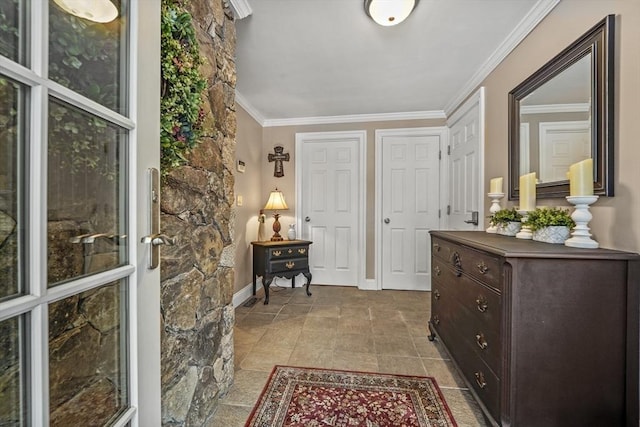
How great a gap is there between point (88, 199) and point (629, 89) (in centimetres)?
196

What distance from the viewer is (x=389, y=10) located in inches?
62.9

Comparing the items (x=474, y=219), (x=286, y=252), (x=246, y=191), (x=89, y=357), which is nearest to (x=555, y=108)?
(x=474, y=219)

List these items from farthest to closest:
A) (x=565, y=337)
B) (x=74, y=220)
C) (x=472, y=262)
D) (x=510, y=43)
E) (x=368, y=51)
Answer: (x=368, y=51) < (x=510, y=43) < (x=472, y=262) < (x=565, y=337) < (x=74, y=220)

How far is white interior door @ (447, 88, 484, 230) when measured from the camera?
2.46 metres

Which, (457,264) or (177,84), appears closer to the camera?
(177,84)

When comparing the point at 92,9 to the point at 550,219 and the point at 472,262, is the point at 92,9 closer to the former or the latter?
the point at 472,262

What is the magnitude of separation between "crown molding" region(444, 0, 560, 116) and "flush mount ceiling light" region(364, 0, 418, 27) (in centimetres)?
75

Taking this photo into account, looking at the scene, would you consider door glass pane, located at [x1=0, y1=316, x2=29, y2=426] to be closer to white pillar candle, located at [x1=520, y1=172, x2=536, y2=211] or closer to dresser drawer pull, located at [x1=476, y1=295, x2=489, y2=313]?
dresser drawer pull, located at [x1=476, y1=295, x2=489, y2=313]

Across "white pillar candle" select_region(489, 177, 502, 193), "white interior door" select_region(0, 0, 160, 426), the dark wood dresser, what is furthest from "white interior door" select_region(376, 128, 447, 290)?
"white interior door" select_region(0, 0, 160, 426)

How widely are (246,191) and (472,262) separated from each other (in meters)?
2.48

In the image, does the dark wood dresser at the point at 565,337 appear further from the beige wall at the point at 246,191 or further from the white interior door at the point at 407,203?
the beige wall at the point at 246,191

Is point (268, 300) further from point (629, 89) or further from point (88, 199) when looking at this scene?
point (629, 89)

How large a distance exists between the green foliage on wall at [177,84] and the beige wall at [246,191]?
193 centimetres

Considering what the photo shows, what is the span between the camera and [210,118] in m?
1.32
